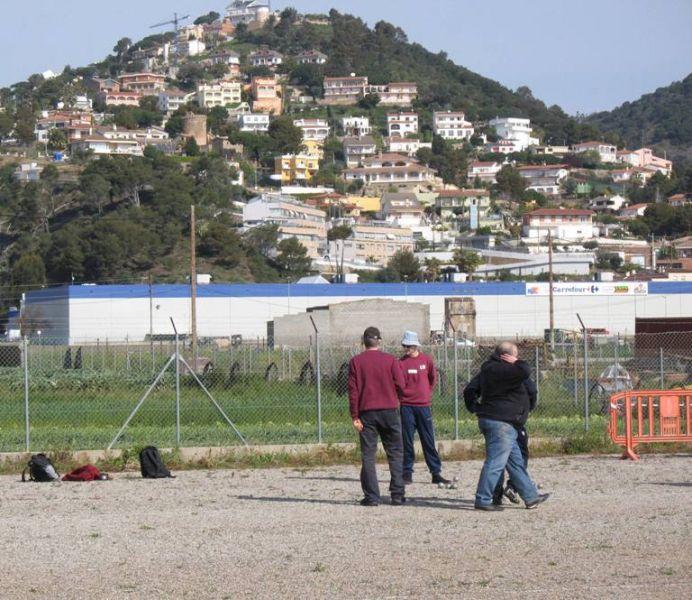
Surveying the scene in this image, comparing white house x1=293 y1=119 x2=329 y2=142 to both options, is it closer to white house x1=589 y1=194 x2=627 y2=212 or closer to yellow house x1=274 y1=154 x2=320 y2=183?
yellow house x1=274 y1=154 x2=320 y2=183

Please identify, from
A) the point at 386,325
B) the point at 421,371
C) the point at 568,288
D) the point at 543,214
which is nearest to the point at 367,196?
the point at 543,214

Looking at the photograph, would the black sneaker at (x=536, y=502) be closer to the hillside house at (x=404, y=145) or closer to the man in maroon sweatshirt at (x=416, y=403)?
the man in maroon sweatshirt at (x=416, y=403)

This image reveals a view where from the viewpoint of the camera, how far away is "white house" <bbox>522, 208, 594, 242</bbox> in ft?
448

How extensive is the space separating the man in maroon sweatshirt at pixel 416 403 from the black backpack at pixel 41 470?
12.8 feet

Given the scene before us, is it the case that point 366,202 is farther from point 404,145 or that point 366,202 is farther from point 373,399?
point 373,399

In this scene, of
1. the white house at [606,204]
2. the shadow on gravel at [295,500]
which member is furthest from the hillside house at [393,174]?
the shadow on gravel at [295,500]

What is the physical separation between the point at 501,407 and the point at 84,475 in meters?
5.33

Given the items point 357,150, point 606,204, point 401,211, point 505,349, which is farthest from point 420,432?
point 357,150

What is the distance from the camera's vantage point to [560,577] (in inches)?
367

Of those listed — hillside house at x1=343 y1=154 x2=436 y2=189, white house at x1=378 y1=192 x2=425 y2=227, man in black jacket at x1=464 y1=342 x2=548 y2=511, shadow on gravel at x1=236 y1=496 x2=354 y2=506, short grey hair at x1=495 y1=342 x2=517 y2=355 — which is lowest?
shadow on gravel at x1=236 y1=496 x2=354 y2=506

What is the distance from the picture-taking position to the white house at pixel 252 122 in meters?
197

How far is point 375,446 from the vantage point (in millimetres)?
12438

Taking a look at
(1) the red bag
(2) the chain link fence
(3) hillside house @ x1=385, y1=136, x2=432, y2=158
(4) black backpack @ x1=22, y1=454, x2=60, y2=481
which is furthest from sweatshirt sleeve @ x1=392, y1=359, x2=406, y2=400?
(3) hillside house @ x1=385, y1=136, x2=432, y2=158

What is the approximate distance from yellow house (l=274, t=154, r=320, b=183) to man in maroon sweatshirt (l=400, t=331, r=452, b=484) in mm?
157711
